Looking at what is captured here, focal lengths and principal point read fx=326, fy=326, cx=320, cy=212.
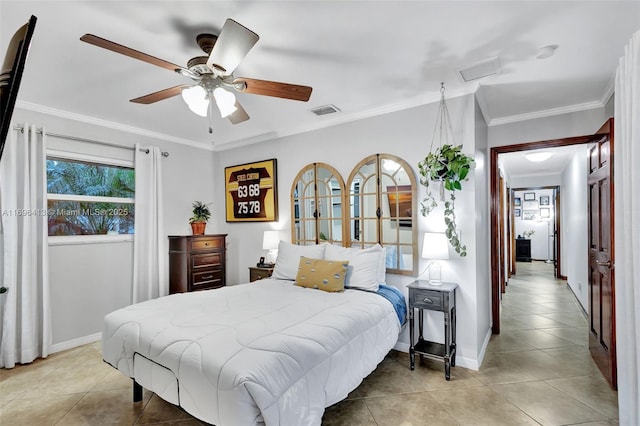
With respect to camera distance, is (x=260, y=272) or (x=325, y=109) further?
(x=260, y=272)

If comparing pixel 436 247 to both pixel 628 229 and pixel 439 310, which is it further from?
pixel 628 229

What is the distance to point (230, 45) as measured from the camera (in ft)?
5.90

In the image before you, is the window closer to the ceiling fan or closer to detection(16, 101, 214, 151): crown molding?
detection(16, 101, 214, 151): crown molding

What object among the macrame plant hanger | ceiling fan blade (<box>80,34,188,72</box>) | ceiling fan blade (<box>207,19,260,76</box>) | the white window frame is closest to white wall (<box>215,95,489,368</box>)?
the macrame plant hanger

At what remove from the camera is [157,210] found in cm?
418

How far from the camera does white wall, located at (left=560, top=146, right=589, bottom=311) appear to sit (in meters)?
4.84

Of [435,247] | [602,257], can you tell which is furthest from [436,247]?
[602,257]

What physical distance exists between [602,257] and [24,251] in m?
5.35

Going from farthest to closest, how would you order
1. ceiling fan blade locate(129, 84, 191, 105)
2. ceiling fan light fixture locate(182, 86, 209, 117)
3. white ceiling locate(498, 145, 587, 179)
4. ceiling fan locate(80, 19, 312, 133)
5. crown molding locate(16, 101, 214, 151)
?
1. white ceiling locate(498, 145, 587, 179)
2. crown molding locate(16, 101, 214, 151)
3. ceiling fan blade locate(129, 84, 191, 105)
4. ceiling fan light fixture locate(182, 86, 209, 117)
5. ceiling fan locate(80, 19, 312, 133)

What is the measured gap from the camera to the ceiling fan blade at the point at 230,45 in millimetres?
1694

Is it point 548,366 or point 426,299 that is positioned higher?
point 426,299

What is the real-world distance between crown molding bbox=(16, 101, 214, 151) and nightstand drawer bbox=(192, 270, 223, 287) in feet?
6.22

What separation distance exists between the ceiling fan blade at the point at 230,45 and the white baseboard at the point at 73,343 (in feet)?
11.3

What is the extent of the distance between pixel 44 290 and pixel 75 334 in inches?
26.0
